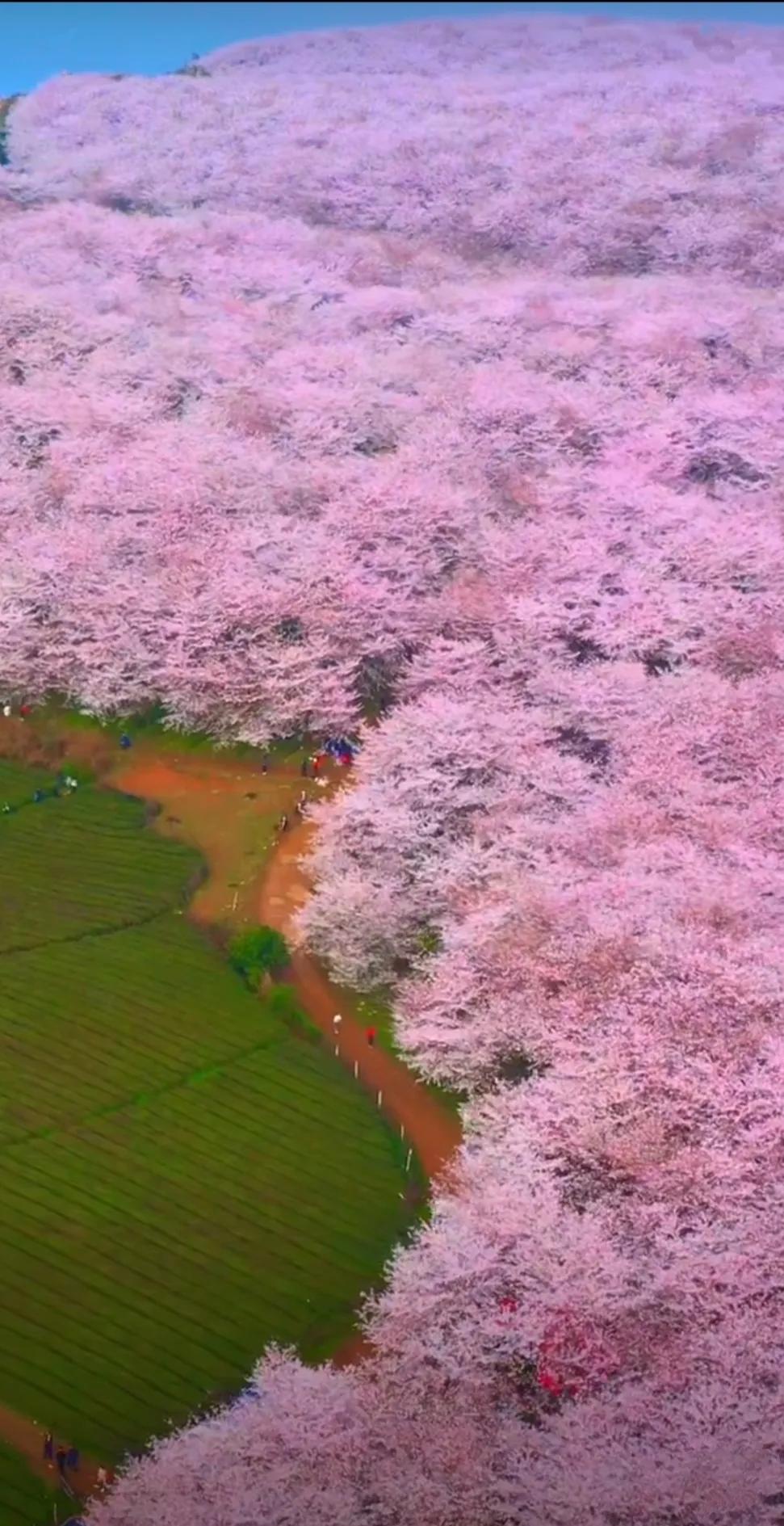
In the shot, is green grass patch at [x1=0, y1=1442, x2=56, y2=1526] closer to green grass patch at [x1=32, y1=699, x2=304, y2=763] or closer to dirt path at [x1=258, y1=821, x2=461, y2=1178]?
dirt path at [x1=258, y1=821, x2=461, y2=1178]

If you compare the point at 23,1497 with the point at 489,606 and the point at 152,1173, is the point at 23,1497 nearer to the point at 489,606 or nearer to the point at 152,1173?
the point at 152,1173

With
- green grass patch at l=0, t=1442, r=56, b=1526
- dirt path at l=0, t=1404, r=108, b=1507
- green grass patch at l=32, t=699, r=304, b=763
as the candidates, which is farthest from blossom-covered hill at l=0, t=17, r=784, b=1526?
green grass patch at l=0, t=1442, r=56, b=1526

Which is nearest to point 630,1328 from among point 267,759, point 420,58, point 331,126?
point 267,759

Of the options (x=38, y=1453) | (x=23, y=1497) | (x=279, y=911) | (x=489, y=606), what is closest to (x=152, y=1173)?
(x=38, y=1453)

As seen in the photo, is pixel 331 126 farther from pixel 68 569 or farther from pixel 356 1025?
pixel 356 1025

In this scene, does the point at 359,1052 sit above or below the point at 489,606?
below

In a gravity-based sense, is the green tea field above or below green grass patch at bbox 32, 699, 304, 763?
below

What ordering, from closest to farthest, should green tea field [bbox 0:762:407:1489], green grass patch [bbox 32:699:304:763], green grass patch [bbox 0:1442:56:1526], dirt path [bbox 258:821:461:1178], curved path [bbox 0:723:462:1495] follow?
green grass patch [bbox 0:1442:56:1526] < green tea field [bbox 0:762:407:1489] < curved path [bbox 0:723:462:1495] < dirt path [bbox 258:821:461:1178] < green grass patch [bbox 32:699:304:763]
